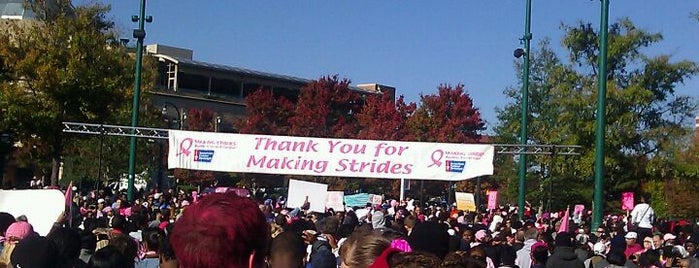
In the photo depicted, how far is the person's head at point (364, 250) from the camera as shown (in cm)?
459

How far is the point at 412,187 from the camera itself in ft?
195

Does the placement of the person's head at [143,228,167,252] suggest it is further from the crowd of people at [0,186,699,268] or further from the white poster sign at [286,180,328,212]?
the white poster sign at [286,180,328,212]

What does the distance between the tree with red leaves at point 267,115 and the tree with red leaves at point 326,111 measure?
0.69 meters

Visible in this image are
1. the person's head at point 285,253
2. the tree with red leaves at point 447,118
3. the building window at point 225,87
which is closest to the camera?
the person's head at point 285,253

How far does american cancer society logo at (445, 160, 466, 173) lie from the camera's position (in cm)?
2161

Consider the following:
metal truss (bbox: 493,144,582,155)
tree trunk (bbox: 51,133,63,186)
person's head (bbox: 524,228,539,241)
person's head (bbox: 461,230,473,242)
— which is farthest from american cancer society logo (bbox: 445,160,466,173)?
tree trunk (bbox: 51,133,63,186)

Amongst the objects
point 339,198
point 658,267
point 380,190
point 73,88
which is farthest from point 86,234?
point 380,190

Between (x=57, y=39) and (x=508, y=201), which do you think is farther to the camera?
(x=508, y=201)

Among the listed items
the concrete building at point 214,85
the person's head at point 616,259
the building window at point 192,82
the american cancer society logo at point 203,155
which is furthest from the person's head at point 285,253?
the building window at point 192,82

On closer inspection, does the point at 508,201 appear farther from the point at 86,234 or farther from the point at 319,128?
the point at 86,234

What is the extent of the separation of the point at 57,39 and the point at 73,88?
258 centimetres

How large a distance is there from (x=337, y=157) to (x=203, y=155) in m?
3.00

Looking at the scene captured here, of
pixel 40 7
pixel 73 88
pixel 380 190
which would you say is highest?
pixel 40 7

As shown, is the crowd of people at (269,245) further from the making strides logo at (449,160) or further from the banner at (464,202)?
the banner at (464,202)
